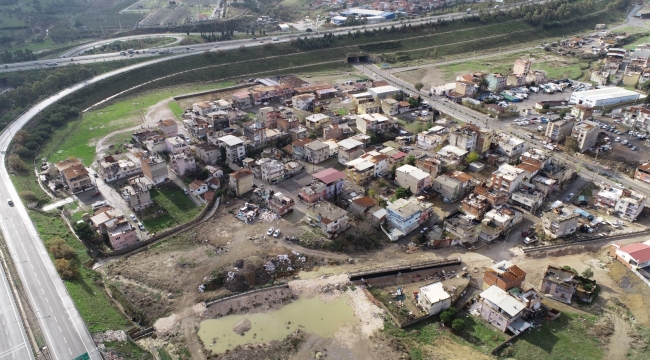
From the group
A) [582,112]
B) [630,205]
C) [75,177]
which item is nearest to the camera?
[630,205]

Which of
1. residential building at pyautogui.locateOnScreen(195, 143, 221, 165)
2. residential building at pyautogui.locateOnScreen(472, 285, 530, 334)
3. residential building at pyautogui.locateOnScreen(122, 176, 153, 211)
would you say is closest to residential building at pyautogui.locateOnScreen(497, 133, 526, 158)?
residential building at pyautogui.locateOnScreen(472, 285, 530, 334)

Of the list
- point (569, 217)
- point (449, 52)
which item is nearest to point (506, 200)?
point (569, 217)

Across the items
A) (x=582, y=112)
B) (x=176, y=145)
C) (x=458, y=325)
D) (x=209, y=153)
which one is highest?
(x=176, y=145)

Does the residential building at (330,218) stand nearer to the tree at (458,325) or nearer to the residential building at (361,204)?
the residential building at (361,204)

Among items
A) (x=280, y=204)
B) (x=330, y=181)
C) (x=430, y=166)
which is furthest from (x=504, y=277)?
(x=280, y=204)

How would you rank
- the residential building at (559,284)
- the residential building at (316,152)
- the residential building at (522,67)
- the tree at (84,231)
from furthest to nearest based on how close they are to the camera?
the residential building at (522,67) → the residential building at (316,152) → the tree at (84,231) → the residential building at (559,284)

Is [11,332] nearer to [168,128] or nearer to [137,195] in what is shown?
[137,195]

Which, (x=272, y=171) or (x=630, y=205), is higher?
(x=272, y=171)

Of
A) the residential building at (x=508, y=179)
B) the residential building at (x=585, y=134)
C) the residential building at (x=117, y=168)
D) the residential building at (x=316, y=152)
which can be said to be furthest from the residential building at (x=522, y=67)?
the residential building at (x=117, y=168)
